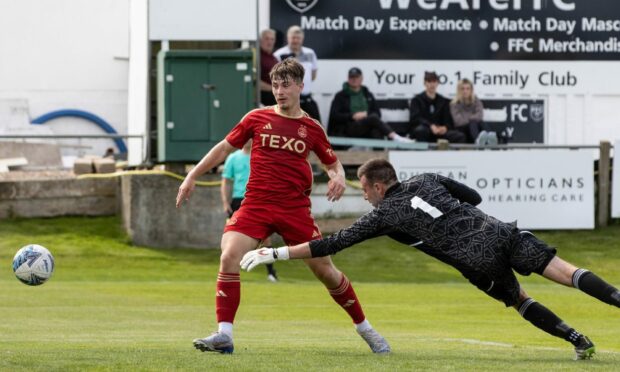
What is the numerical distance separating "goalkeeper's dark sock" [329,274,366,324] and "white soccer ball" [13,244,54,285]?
7.73 ft

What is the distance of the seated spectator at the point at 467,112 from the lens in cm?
2755

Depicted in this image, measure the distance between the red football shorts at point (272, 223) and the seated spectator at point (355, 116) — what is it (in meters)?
15.4

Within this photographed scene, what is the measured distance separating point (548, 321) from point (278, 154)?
2438 millimetres

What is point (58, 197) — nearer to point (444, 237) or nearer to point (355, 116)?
point (355, 116)

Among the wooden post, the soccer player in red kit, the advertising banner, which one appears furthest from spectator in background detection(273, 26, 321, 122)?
the soccer player in red kit

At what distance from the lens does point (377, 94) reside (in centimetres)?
2916

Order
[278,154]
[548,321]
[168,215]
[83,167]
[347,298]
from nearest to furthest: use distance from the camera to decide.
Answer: [548,321], [278,154], [347,298], [168,215], [83,167]

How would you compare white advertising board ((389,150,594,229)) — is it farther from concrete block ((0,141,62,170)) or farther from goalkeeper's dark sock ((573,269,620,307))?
goalkeeper's dark sock ((573,269,620,307))

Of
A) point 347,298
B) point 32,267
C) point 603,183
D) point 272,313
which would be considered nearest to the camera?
point 347,298

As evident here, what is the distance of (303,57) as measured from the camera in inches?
1073

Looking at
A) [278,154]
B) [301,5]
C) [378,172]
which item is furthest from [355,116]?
[378,172]

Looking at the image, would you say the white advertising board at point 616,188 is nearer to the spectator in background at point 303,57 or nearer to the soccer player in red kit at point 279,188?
the spectator in background at point 303,57

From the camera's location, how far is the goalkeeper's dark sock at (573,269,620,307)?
1067 centimetres

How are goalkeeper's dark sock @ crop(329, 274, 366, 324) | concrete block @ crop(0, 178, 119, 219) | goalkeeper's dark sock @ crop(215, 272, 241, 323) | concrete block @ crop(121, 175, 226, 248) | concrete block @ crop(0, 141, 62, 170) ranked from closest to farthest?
goalkeeper's dark sock @ crop(215, 272, 241, 323), goalkeeper's dark sock @ crop(329, 274, 366, 324), concrete block @ crop(121, 175, 226, 248), concrete block @ crop(0, 178, 119, 219), concrete block @ crop(0, 141, 62, 170)
